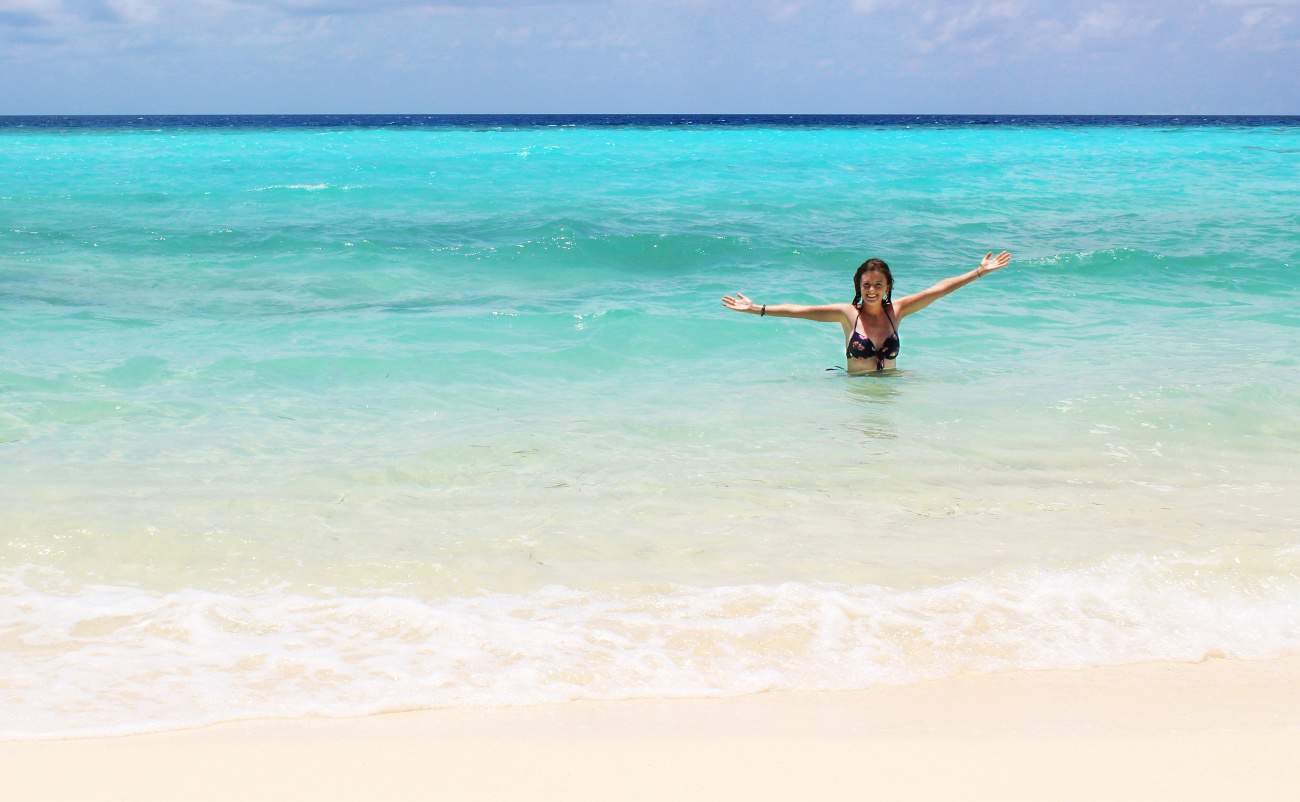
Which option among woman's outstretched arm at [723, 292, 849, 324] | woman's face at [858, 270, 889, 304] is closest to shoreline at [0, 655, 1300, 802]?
woman's outstretched arm at [723, 292, 849, 324]

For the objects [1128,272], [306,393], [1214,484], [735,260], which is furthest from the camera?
[735,260]

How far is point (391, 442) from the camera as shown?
6.01 metres

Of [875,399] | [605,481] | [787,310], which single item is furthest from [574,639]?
[787,310]

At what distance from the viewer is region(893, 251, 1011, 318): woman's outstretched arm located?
7168 mm

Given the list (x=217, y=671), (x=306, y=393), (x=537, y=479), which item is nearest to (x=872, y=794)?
(x=217, y=671)

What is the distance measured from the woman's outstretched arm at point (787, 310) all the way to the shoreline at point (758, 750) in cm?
369

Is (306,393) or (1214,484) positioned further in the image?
(306,393)

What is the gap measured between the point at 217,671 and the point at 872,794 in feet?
6.31

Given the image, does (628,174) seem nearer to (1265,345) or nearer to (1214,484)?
(1265,345)

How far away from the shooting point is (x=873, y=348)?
7648mm

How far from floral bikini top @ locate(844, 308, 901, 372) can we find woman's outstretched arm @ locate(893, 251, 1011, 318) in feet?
0.47

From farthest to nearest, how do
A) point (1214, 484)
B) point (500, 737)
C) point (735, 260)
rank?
point (735, 260) < point (1214, 484) < point (500, 737)

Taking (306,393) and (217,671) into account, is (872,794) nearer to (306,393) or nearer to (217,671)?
(217,671)

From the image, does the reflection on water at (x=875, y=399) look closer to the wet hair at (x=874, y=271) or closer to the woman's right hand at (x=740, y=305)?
the wet hair at (x=874, y=271)
